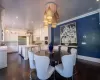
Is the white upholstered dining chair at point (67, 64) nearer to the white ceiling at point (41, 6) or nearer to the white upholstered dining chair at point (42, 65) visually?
the white upholstered dining chair at point (42, 65)

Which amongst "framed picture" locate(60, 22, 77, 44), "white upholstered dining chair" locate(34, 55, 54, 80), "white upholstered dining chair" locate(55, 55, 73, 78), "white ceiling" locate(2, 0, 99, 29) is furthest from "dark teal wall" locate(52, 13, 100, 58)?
"white upholstered dining chair" locate(34, 55, 54, 80)

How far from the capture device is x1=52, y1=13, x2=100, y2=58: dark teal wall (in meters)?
5.11

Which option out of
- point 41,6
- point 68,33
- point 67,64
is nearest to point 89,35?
→ point 68,33

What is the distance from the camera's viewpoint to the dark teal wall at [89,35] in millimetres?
5107

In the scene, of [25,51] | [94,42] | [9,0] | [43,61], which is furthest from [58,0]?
[25,51]

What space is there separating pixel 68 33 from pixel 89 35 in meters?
1.86

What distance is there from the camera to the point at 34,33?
12.7 m

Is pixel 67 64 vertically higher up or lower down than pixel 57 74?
higher up

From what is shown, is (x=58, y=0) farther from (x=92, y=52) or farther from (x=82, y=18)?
(x=92, y=52)

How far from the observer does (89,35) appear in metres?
5.54

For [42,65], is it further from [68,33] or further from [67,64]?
[68,33]

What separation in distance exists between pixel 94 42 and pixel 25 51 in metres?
4.53

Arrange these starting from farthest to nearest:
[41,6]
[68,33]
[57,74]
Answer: [68,33], [41,6], [57,74]

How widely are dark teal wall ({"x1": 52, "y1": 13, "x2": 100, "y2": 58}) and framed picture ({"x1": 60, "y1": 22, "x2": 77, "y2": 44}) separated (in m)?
0.34
